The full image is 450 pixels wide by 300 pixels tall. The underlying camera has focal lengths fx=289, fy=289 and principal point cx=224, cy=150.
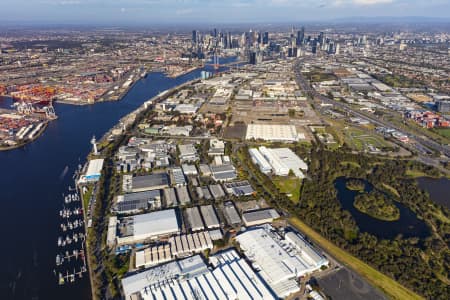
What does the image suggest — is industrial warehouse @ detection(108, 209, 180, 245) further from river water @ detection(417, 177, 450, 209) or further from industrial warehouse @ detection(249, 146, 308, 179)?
river water @ detection(417, 177, 450, 209)

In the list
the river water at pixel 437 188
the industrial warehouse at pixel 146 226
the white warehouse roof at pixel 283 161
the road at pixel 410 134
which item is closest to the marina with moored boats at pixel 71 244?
the industrial warehouse at pixel 146 226

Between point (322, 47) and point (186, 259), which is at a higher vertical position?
point (322, 47)

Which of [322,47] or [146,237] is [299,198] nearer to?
[146,237]

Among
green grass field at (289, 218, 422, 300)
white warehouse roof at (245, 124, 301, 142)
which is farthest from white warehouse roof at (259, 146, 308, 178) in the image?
green grass field at (289, 218, 422, 300)

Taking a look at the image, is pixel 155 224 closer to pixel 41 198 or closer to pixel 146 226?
pixel 146 226

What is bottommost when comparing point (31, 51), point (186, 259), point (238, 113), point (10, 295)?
point (10, 295)

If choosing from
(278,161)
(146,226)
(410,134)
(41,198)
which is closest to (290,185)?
(278,161)

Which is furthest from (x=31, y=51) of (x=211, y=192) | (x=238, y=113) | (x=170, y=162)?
(x=211, y=192)
